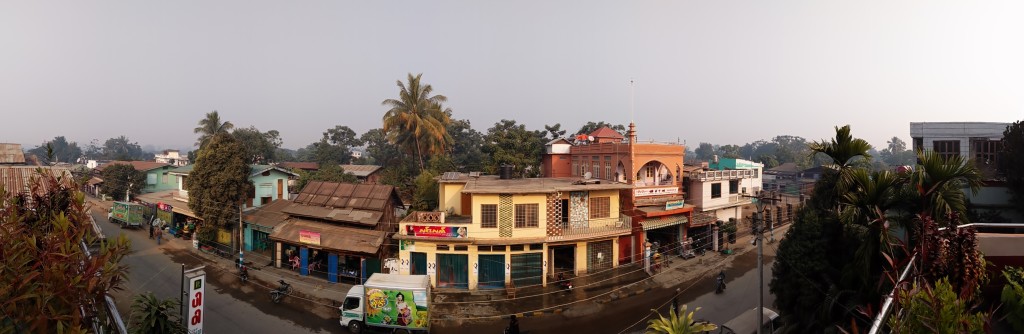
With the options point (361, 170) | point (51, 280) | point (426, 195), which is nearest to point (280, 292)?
point (426, 195)

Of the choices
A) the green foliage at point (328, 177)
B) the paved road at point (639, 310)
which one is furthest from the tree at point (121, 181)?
the paved road at point (639, 310)

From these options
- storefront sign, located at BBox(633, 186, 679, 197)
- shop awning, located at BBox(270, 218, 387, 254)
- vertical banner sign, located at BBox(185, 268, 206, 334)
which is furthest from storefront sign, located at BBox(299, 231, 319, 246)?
storefront sign, located at BBox(633, 186, 679, 197)

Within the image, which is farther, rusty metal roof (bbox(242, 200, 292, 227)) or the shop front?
rusty metal roof (bbox(242, 200, 292, 227))

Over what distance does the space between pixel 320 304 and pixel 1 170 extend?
18.6 m

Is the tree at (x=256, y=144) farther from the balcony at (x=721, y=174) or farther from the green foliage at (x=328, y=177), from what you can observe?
the balcony at (x=721, y=174)

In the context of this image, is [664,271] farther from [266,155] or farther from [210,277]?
[266,155]

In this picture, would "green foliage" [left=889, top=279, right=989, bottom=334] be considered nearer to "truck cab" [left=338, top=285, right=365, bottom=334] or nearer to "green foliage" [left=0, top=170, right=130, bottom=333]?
"green foliage" [left=0, top=170, right=130, bottom=333]

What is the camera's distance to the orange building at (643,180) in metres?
28.2

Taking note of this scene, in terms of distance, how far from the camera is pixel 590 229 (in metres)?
25.4

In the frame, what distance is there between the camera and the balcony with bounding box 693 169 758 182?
3622cm

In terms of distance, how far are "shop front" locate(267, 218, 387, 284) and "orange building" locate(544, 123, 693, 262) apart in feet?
47.8

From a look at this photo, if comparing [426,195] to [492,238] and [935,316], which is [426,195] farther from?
[935,316]

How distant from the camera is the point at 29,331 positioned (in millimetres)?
4453

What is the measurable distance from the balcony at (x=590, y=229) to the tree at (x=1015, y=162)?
15882 mm
